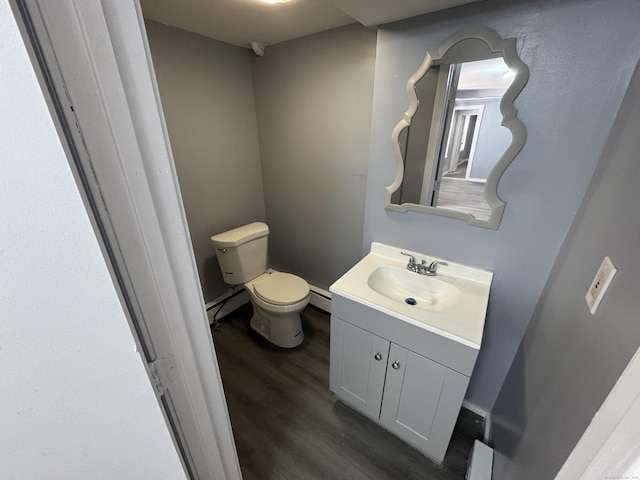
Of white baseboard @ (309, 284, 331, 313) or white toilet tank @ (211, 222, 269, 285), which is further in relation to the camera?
white baseboard @ (309, 284, 331, 313)

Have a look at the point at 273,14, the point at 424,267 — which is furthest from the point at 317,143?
the point at 424,267

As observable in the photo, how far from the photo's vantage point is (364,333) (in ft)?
3.98

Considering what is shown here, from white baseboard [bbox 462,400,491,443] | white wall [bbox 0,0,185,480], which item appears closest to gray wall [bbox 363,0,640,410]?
white baseboard [bbox 462,400,491,443]

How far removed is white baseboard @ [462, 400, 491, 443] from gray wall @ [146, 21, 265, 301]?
6.25ft

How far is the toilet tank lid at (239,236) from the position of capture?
5.97ft

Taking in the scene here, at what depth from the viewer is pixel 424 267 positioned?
1.34m

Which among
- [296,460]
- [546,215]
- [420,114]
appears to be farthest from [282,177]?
[296,460]

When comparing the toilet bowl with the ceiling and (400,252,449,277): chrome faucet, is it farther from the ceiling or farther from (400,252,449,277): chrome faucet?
the ceiling

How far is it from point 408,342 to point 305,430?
2.61 ft

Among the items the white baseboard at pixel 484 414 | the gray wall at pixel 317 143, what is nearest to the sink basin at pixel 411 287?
the gray wall at pixel 317 143

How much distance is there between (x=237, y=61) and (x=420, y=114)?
141 cm

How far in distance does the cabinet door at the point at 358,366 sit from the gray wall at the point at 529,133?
1.84 feet

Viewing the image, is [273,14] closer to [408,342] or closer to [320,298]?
[408,342]

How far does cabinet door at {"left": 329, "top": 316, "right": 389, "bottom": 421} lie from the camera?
122cm
